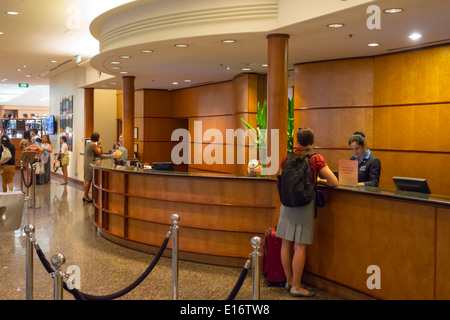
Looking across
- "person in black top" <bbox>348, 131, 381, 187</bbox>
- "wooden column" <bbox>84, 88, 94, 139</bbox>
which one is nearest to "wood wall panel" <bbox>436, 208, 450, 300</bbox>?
"person in black top" <bbox>348, 131, 381, 187</bbox>

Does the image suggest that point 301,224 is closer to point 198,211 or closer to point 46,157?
point 198,211

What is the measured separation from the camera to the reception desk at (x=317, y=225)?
12.4 feet

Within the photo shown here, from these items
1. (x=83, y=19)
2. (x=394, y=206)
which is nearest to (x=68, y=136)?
(x=83, y=19)

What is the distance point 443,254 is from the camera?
11.8ft

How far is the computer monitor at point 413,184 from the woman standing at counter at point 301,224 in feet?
1.89

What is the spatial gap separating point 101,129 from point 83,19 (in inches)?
294

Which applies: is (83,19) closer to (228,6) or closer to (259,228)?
(228,6)

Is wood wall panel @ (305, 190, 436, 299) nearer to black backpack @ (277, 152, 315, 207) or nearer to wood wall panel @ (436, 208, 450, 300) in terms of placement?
wood wall panel @ (436, 208, 450, 300)

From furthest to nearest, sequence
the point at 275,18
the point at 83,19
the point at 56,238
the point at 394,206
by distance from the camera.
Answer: the point at 83,19, the point at 56,238, the point at 275,18, the point at 394,206

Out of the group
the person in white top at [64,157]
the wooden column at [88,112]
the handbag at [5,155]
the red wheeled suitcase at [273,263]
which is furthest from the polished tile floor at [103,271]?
the wooden column at [88,112]

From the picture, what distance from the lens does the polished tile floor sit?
4.75m

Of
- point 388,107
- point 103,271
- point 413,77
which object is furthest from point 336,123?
point 103,271

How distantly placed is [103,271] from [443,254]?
3.62m

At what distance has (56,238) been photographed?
7.16m
